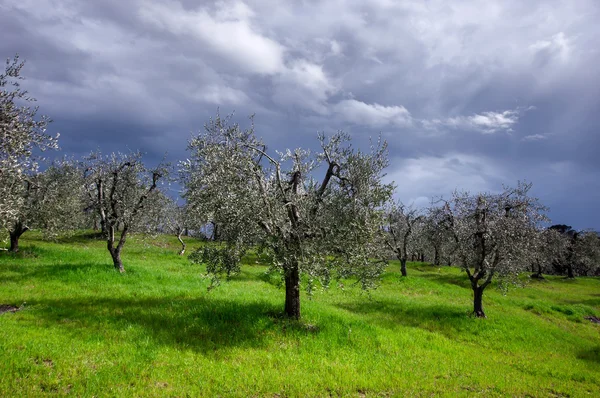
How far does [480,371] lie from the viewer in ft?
54.0

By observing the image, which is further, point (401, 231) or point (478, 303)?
point (401, 231)

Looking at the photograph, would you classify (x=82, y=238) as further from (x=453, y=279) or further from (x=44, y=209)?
(x=453, y=279)

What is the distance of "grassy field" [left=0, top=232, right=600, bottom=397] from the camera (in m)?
11.8

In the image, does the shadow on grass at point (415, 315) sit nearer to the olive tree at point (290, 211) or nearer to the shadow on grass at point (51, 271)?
the olive tree at point (290, 211)

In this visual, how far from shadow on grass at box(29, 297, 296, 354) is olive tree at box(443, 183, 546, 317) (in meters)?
17.1

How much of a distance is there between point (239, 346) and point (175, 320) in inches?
151

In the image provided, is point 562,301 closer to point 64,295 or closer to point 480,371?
point 480,371

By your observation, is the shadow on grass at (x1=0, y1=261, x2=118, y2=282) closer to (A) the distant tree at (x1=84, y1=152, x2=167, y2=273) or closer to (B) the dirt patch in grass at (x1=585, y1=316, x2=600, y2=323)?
(A) the distant tree at (x1=84, y1=152, x2=167, y2=273)

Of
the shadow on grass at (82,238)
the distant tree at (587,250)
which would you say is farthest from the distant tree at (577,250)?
the shadow on grass at (82,238)

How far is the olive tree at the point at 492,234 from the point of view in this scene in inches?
1040

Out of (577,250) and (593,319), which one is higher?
(577,250)

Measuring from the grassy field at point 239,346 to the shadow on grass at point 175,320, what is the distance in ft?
0.25

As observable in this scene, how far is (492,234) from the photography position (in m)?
26.7

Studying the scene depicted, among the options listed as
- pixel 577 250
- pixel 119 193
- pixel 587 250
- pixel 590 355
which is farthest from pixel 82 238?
pixel 587 250
